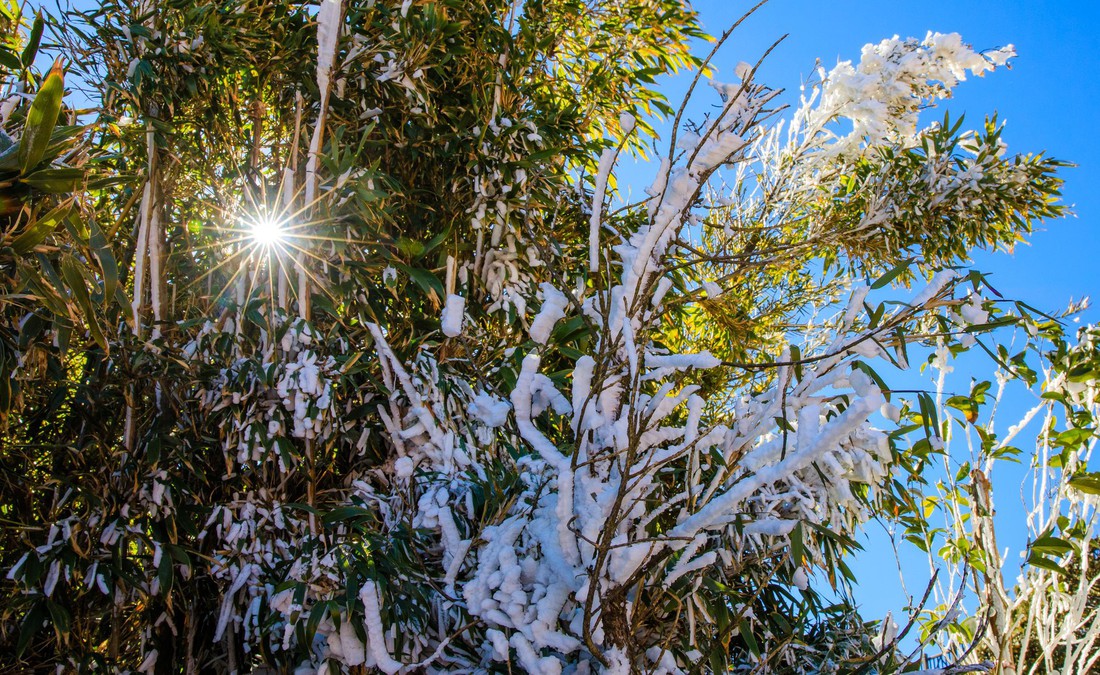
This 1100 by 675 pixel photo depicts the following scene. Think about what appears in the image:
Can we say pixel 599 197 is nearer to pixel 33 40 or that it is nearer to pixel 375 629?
pixel 375 629

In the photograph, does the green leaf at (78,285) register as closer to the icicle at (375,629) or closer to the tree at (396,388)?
the tree at (396,388)

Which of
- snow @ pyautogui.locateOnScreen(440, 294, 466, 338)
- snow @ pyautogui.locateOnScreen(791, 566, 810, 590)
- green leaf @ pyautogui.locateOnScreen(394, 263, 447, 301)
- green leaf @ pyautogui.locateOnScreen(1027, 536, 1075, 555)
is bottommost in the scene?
snow @ pyautogui.locateOnScreen(791, 566, 810, 590)

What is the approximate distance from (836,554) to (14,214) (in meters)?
1.50

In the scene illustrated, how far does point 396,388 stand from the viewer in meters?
1.60

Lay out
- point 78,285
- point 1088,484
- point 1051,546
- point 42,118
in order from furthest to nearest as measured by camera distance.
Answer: point 1088,484 → point 1051,546 → point 78,285 → point 42,118

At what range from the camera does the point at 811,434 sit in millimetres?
982

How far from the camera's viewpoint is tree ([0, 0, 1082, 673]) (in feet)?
3.46

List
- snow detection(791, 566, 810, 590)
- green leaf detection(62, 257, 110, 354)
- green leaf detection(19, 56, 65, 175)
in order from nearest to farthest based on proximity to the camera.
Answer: green leaf detection(19, 56, 65, 175)
green leaf detection(62, 257, 110, 354)
snow detection(791, 566, 810, 590)

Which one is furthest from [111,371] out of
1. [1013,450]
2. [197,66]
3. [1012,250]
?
[1012,250]

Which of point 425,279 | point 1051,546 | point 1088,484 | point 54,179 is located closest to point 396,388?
point 425,279

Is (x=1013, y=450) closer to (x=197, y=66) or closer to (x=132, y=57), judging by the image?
(x=197, y=66)

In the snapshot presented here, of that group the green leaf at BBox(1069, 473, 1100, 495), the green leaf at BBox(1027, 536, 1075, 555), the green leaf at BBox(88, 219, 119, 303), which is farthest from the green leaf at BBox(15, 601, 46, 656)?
the green leaf at BBox(1069, 473, 1100, 495)

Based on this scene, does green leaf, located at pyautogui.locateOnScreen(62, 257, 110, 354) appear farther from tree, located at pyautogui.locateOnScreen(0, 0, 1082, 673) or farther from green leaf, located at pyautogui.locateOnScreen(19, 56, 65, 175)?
green leaf, located at pyautogui.locateOnScreen(19, 56, 65, 175)

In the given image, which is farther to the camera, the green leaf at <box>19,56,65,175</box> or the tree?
the tree
